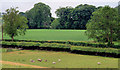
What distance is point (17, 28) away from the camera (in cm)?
2289

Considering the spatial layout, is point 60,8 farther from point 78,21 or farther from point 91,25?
point 91,25

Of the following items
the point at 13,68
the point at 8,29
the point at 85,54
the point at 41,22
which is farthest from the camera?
the point at 41,22

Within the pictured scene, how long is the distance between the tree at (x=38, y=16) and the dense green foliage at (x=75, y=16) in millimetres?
4781

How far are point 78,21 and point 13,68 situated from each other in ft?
169

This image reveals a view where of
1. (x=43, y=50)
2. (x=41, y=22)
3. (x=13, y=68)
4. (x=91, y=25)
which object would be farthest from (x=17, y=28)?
(x=41, y=22)

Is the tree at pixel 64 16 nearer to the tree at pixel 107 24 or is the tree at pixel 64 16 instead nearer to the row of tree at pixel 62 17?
the row of tree at pixel 62 17

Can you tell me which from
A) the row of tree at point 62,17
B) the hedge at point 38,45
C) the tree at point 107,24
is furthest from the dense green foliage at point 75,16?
the hedge at point 38,45

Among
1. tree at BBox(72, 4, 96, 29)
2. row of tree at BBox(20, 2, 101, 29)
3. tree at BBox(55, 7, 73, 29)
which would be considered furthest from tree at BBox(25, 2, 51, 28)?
tree at BBox(72, 4, 96, 29)

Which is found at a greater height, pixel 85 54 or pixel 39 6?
pixel 39 6

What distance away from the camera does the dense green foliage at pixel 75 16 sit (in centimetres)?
5808

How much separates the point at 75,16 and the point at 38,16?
15.2 m

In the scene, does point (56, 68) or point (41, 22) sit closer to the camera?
point (56, 68)

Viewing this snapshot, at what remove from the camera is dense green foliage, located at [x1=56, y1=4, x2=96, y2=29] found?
58.1 meters

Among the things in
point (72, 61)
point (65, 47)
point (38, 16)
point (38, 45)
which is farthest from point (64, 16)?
point (72, 61)
